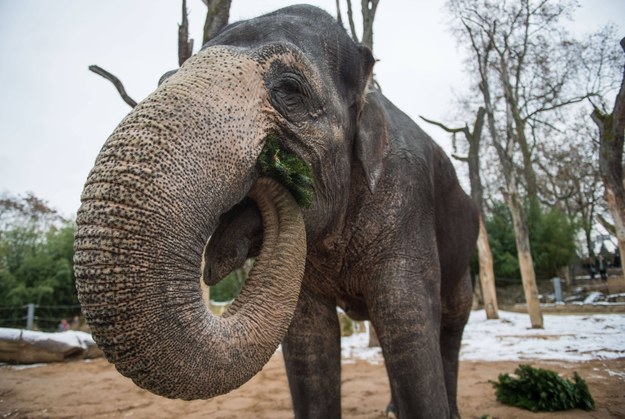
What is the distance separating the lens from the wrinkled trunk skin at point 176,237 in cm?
112

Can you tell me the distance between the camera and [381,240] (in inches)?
90.0

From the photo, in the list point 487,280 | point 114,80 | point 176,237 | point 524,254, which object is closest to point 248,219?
point 176,237

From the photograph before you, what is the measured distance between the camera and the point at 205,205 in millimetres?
1309

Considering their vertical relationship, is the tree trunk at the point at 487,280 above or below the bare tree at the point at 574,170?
below

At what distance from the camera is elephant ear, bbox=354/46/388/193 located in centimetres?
218

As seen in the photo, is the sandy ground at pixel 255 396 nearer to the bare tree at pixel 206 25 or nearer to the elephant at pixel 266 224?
the elephant at pixel 266 224

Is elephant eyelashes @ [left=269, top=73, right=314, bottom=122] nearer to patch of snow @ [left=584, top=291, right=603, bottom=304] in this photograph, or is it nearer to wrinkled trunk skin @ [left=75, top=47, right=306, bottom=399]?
wrinkled trunk skin @ [left=75, top=47, right=306, bottom=399]

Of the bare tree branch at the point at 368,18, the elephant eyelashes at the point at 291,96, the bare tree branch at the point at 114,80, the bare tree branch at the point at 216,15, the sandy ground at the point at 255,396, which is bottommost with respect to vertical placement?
the sandy ground at the point at 255,396

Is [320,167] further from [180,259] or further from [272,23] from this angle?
[180,259]

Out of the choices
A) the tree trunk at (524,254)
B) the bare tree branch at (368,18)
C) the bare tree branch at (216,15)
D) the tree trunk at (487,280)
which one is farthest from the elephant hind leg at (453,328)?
the tree trunk at (487,280)

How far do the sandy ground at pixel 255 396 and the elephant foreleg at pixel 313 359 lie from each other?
2.18 meters

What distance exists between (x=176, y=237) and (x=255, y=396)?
4864 millimetres

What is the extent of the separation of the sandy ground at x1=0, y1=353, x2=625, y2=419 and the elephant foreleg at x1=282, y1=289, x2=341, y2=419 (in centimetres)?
218

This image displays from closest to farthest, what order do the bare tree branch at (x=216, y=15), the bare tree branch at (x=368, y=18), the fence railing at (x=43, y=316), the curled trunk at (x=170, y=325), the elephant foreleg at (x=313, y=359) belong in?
the curled trunk at (x=170, y=325) → the elephant foreleg at (x=313, y=359) → the bare tree branch at (x=216, y=15) → the bare tree branch at (x=368, y=18) → the fence railing at (x=43, y=316)
